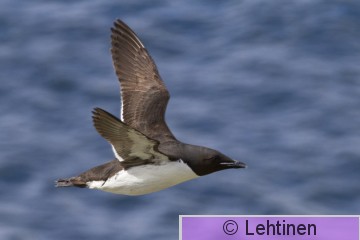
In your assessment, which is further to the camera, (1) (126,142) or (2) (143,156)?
(2) (143,156)

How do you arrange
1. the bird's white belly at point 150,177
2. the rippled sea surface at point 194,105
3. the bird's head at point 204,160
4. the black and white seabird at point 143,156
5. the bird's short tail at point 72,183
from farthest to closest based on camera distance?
the rippled sea surface at point 194,105, the bird's short tail at point 72,183, the bird's head at point 204,160, the bird's white belly at point 150,177, the black and white seabird at point 143,156

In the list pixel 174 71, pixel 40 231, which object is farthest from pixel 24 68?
pixel 40 231

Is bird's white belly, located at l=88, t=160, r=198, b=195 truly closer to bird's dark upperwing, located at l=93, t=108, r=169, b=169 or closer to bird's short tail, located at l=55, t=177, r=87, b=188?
bird's dark upperwing, located at l=93, t=108, r=169, b=169

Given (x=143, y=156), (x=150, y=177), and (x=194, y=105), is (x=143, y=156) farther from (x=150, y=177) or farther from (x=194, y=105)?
(x=194, y=105)

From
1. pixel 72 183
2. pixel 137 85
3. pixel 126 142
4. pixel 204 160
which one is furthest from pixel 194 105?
pixel 126 142

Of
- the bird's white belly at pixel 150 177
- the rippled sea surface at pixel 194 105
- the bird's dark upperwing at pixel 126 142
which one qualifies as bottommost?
the bird's white belly at pixel 150 177

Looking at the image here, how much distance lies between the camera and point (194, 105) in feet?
77.2

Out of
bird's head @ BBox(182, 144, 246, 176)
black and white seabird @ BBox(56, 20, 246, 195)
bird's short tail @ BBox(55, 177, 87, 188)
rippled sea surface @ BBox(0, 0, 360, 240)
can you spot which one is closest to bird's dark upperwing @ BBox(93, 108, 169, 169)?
black and white seabird @ BBox(56, 20, 246, 195)

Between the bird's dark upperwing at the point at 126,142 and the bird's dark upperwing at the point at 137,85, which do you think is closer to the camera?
the bird's dark upperwing at the point at 126,142

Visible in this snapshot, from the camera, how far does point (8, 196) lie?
72.8 feet

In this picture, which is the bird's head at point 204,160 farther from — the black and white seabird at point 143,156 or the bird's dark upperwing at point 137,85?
the bird's dark upperwing at point 137,85

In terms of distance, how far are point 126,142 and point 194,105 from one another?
8702 millimetres

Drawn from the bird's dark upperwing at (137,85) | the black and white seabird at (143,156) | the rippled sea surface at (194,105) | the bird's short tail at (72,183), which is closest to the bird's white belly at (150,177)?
the black and white seabird at (143,156)

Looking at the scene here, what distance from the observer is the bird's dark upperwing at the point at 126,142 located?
1434 centimetres
